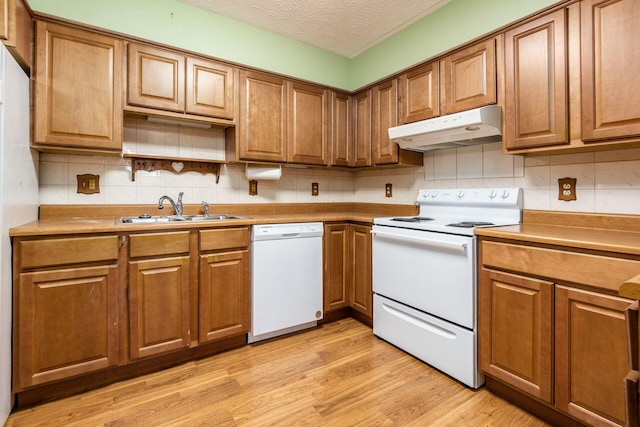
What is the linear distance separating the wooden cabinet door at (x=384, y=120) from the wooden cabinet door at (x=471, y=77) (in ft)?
1.57

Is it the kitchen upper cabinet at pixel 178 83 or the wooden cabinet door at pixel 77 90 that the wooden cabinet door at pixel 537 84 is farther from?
the wooden cabinet door at pixel 77 90

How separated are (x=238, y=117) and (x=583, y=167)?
2228mm

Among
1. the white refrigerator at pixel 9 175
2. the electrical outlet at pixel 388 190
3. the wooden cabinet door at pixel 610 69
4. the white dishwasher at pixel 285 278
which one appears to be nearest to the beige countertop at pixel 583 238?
the wooden cabinet door at pixel 610 69

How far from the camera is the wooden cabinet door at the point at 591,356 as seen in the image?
1253 mm

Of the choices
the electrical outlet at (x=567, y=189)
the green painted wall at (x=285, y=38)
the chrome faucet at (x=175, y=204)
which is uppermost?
the green painted wall at (x=285, y=38)

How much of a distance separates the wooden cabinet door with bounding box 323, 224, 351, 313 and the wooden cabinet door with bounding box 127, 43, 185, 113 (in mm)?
1415

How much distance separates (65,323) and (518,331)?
7.35ft

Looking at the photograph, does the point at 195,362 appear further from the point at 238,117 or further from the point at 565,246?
the point at 565,246

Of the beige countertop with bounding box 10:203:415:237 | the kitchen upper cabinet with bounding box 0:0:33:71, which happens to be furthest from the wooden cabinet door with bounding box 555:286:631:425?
the kitchen upper cabinet with bounding box 0:0:33:71

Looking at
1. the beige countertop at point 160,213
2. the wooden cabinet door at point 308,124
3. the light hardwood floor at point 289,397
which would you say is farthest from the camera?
the wooden cabinet door at point 308,124

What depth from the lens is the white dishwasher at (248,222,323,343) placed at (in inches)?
88.7

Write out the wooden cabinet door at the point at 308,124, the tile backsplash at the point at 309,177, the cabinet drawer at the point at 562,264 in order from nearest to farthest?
the cabinet drawer at the point at 562,264 → the tile backsplash at the point at 309,177 → the wooden cabinet door at the point at 308,124

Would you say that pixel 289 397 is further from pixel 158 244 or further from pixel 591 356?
pixel 591 356

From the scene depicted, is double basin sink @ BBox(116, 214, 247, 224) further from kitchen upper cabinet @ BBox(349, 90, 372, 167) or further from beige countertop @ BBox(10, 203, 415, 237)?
kitchen upper cabinet @ BBox(349, 90, 372, 167)
